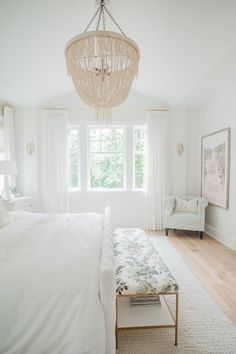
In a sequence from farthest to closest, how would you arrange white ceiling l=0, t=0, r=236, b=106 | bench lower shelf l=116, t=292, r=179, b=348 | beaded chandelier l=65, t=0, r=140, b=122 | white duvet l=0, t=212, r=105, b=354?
white ceiling l=0, t=0, r=236, b=106 → bench lower shelf l=116, t=292, r=179, b=348 → beaded chandelier l=65, t=0, r=140, b=122 → white duvet l=0, t=212, r=105, b=354

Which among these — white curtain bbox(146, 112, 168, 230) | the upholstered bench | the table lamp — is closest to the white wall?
white curtain bbox(146, 112, 168, 230)

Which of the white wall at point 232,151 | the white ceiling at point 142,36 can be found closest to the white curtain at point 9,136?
the white ceiling at point 142,36

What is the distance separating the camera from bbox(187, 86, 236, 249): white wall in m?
3.45

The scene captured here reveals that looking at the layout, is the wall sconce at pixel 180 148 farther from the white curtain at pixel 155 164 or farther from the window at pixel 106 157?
the window at pixel 106 157

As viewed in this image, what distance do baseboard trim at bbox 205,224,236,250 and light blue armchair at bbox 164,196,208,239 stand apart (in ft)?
0.91

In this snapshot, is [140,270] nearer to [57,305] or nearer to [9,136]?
[57,305]

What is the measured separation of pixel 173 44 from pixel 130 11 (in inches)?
27.4

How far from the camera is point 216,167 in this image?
12.8ft

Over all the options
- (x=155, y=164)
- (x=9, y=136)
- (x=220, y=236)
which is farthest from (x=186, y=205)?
(x=9, y=136)

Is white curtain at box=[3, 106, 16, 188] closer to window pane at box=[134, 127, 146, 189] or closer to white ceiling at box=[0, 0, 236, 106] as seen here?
white ceiling at box=[0, 0, 236, 106]

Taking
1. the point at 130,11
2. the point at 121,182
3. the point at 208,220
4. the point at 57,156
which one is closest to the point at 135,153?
the point at 121,182

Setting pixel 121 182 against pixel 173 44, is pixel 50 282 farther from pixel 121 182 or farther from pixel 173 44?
pixel 121 182

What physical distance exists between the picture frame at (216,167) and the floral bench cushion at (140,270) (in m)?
2.01

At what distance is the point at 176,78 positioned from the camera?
3447mm
